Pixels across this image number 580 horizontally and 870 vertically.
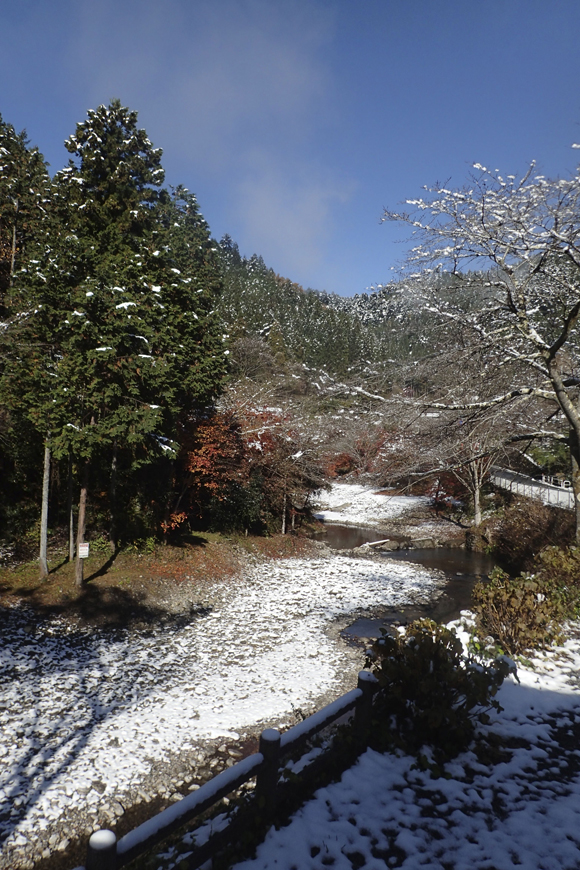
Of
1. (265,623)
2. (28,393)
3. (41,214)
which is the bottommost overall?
(265,623)

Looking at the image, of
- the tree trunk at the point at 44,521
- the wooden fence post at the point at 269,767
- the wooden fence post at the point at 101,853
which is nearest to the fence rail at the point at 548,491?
the tree trunk at the point at 44,521

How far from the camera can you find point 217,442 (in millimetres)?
15766

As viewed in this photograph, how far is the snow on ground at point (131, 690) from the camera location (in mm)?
5449

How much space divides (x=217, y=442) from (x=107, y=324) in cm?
594

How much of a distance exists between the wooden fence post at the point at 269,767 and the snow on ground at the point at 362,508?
82.1 ft

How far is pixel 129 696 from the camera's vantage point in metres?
7.45

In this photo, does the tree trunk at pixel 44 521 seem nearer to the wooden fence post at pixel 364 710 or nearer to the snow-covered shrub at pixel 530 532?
the wooden fence post at pixel 364 710

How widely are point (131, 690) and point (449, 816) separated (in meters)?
5.73

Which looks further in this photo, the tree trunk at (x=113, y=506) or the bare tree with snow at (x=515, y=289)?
the tree trunk at (x=113, y=506)

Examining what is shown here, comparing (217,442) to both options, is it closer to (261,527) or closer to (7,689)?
(261,527)

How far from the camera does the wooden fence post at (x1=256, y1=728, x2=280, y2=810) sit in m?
3.49

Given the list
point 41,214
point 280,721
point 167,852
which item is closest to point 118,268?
point 41,214

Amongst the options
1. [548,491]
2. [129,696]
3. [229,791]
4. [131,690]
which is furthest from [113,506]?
[548,491]

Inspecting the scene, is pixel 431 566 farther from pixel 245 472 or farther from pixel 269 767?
pixel 269 767
